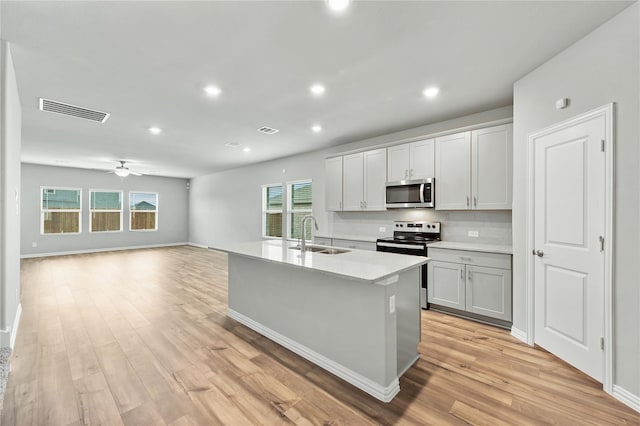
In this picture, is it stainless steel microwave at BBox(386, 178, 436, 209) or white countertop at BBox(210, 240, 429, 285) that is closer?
white countertop at BBox(210, 240, 429, 285)

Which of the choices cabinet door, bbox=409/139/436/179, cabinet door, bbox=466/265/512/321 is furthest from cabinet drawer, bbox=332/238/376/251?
cabinet door, bbox=466/265/512/321

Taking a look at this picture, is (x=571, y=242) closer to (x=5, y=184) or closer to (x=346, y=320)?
(x=346, y=320)

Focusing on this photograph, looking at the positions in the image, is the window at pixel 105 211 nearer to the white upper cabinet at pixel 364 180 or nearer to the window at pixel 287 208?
the window at pixel 287 208

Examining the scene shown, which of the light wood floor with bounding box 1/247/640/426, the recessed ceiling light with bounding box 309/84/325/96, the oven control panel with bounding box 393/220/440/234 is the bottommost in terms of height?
the light wood floor with bounding box 1/247/640/426

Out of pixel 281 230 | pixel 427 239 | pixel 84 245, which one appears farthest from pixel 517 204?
pixel 84 245

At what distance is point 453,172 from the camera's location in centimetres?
382

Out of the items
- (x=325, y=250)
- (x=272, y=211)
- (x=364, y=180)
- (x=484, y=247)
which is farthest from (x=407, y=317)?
(x=272, y=211)

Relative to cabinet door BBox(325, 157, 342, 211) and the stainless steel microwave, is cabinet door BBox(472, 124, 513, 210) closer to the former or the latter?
the stainless steel microwave

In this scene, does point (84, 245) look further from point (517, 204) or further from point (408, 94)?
point (517, 204)

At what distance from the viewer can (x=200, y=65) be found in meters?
2.63

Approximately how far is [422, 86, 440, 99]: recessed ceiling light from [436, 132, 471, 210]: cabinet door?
0.75 metres

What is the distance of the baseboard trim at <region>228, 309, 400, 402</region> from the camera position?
200 centimetres

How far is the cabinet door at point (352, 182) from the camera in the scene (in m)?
4.89

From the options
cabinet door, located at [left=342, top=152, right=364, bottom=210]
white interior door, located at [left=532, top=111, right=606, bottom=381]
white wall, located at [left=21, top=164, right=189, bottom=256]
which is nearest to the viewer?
white interior door, located at [left=532, top=111, right=606, bottom=381]
